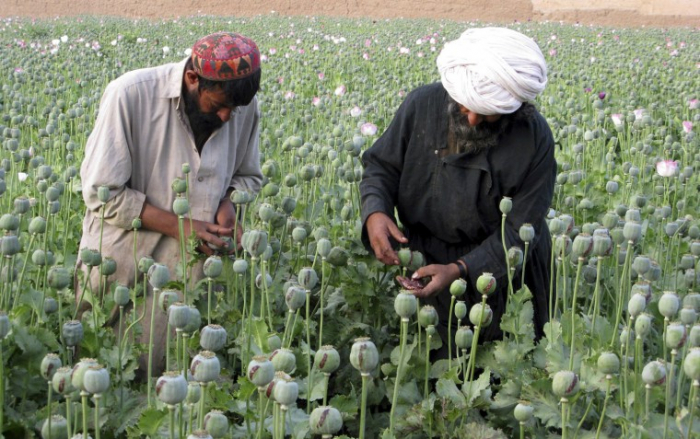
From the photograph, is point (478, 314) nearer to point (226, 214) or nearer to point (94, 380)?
point (94, 380)

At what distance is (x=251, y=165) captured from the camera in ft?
11.2

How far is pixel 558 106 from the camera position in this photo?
6.48m

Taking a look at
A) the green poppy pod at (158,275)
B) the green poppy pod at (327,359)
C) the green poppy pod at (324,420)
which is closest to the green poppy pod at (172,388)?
the green poppy pod at (324,420)

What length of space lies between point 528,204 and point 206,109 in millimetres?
1047

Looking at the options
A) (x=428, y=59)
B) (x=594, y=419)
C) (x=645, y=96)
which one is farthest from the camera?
(x=428, y=59)

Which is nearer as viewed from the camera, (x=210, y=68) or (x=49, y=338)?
(x=49, y=338)

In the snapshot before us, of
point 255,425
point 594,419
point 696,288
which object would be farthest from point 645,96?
point 255,425

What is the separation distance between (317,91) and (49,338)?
5086 mm

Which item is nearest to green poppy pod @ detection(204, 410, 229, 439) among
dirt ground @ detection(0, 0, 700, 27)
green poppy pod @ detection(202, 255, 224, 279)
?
green poppy pod @ detection(202, 255, 224, 279)

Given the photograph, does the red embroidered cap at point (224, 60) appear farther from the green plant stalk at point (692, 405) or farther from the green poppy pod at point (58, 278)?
the green plant stalk at point (692, 405)

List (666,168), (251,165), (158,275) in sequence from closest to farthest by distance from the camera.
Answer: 1. (158,275)
2. (251,165)
3. (666,168)

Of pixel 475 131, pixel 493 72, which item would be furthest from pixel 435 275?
pixel 493 72

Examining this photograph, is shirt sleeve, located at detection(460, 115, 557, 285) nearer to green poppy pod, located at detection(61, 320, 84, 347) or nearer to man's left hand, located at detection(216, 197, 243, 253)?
man's left hand, located at detection(216, 197, 243, 253)

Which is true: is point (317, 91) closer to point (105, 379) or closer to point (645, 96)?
point (645, 96)
